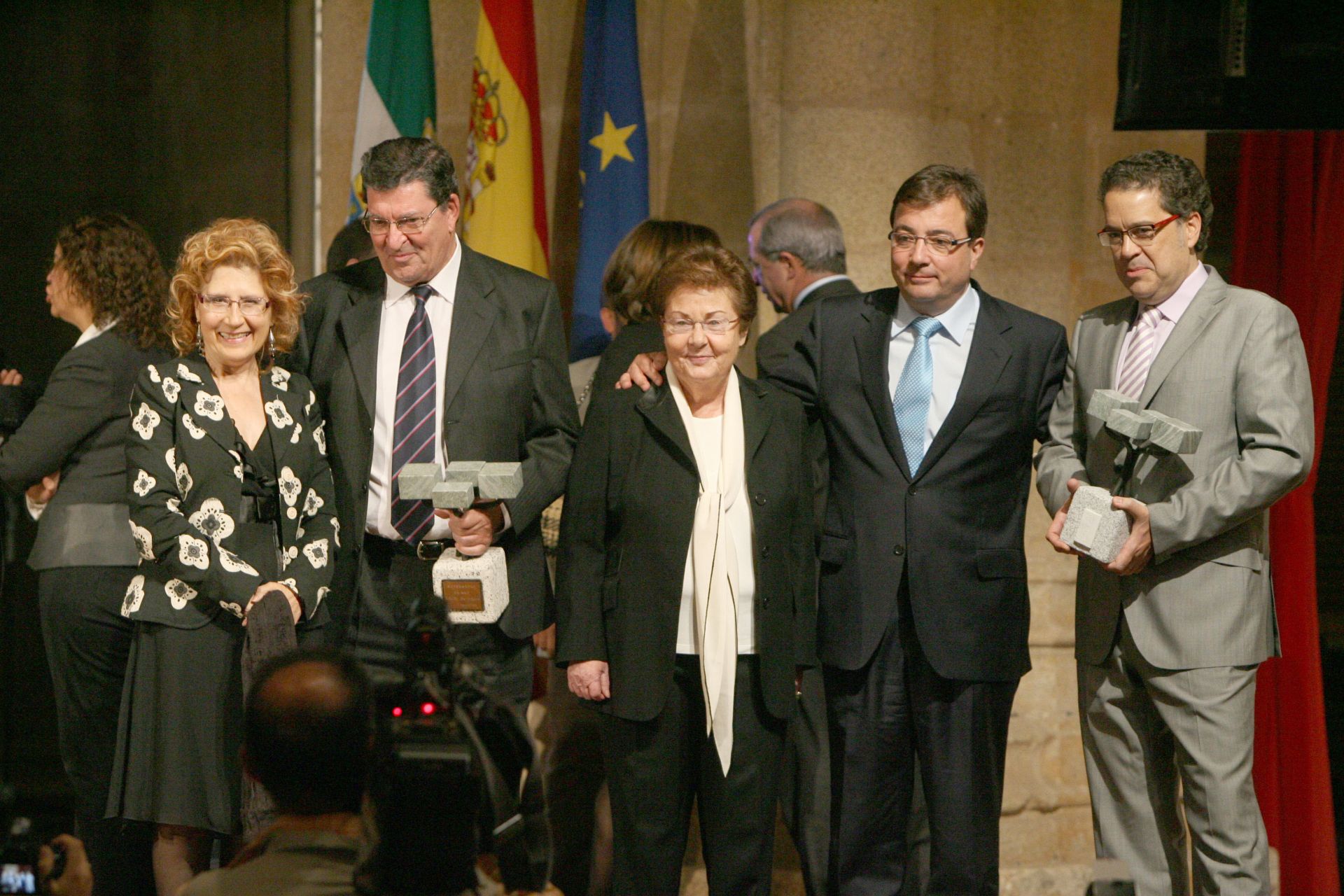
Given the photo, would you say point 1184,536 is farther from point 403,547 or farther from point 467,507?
point 403,547

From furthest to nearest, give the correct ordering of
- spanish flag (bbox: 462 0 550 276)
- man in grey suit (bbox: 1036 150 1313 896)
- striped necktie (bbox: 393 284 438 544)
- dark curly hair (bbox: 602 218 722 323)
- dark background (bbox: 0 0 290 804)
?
dark background (bbox: 0 0 290 804), spanish flag (bbox: 462 0 550 276), dark curly hair (bbox: 602 218 722 323), striped necktie (bbox: 393 284 438 544), man in grey suit (bbox: 1036 150 1313 896)

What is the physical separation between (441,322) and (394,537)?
518 mm

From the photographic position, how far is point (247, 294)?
3.30 metres

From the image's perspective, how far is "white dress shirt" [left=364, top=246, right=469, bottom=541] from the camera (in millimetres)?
3396

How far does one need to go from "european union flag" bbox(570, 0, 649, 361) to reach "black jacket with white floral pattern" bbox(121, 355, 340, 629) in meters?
1.85

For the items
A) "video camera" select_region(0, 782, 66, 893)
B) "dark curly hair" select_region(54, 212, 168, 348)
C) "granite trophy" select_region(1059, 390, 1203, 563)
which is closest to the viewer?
"video camera" select_region(0, 782, 66, 893)

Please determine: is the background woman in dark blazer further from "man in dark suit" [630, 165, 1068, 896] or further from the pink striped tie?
the pink striped tie

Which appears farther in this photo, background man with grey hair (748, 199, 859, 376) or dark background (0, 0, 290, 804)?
dark background (0, 0, 290, 804)

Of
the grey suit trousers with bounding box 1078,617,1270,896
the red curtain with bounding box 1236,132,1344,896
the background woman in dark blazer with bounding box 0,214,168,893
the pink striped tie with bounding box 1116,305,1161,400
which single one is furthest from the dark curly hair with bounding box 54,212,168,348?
the red curtain with bounding box 1236,132,1344,896

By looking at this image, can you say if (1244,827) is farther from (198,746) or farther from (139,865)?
(139,865)

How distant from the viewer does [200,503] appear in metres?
3.25

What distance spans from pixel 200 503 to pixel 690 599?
1.08 metres

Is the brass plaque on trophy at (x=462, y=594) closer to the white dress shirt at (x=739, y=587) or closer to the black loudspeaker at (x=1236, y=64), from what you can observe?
the white dress shirt at (x=739, y=587)

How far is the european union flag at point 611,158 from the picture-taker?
5.07m
